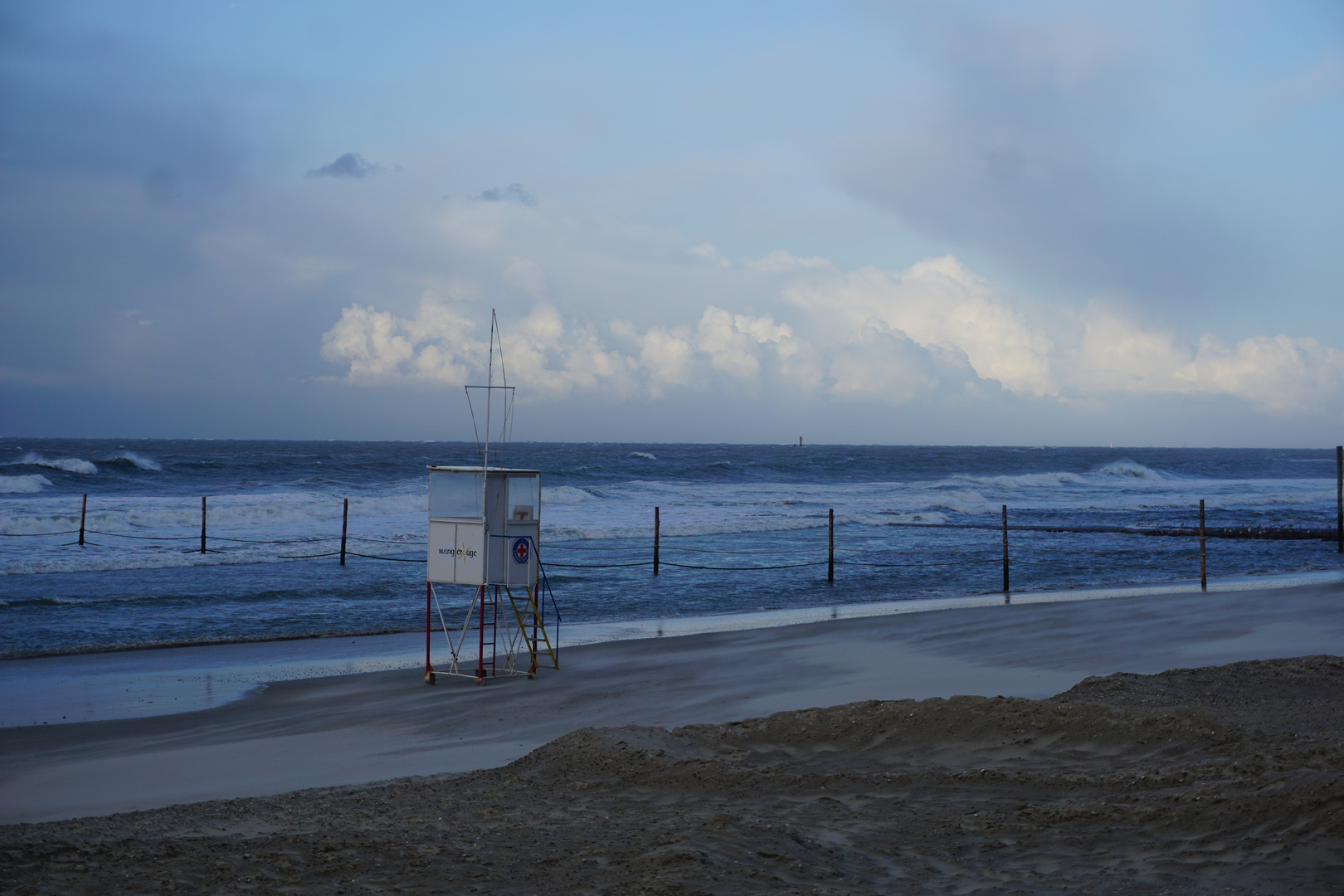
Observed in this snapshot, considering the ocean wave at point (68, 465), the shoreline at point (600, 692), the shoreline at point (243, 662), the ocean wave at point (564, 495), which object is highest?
the ocean wave at point (68, 465)

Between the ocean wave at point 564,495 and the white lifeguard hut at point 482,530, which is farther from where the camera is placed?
the ocean wave at point 564,495

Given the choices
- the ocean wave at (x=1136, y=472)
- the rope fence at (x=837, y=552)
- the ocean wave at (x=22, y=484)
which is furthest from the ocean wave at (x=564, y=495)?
the ocean wave at (x=1136, y=472)

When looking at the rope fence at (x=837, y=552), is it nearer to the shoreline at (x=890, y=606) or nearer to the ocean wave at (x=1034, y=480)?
the shoreline at (x=890, y=606)

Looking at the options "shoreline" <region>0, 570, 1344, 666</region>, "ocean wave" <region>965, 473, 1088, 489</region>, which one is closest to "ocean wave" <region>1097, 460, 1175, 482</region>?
"ocean wave" <region>965, 473, 1088, 489</region>

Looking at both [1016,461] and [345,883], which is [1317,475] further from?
[345,883]

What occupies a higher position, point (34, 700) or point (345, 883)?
point (345, 883)

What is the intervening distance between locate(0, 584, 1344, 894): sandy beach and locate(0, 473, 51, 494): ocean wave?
42.4m

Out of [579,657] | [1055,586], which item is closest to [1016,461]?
[1055,586]

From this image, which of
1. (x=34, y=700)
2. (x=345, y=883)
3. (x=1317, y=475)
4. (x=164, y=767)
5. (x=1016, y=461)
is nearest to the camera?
(x=345, y=883)

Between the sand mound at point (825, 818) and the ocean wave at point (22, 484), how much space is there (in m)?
46.4

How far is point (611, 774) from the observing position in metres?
6.13

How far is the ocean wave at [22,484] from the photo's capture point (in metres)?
44.2

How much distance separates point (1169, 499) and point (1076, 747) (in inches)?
1874

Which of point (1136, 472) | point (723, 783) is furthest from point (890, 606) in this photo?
point (1136, 472)
